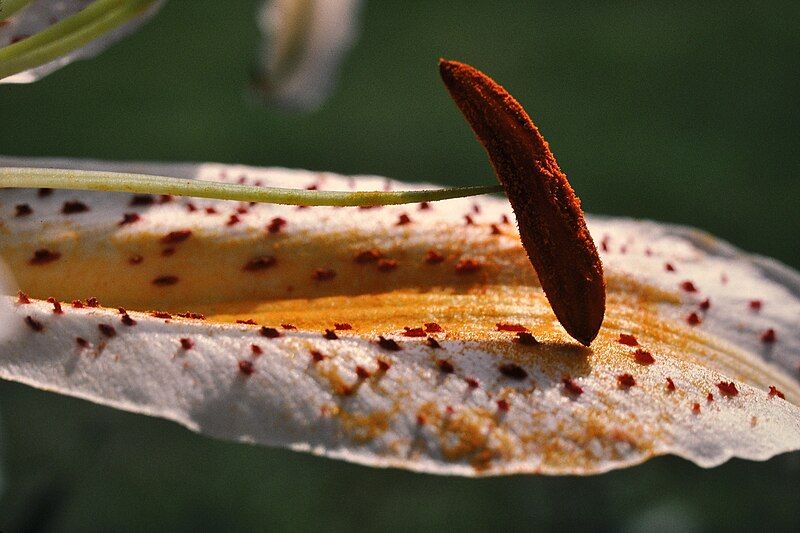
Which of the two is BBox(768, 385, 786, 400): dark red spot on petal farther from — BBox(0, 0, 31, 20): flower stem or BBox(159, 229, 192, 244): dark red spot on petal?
BBox(0, 0, 31, 20): flower stem

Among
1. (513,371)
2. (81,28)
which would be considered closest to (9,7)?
(81,28)

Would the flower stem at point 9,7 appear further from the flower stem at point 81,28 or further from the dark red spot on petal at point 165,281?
the dark red spot on petal at point 165,281

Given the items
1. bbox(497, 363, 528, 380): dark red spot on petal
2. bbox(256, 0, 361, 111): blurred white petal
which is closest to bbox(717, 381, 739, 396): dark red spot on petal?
bbox(497, 363, 528, 380): dark red spot on petal

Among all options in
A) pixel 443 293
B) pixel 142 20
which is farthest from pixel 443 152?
pixel 443 293

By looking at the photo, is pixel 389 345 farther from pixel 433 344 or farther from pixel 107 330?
pixel 107 330

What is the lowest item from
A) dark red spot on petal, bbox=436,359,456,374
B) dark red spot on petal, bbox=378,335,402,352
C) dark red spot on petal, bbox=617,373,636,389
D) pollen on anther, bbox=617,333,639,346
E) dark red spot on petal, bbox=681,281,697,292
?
dark red spot on petal, bbox=681,281,697,292

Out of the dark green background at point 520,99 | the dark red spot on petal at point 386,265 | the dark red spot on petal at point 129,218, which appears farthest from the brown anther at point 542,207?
the dark green background at point 520,99
